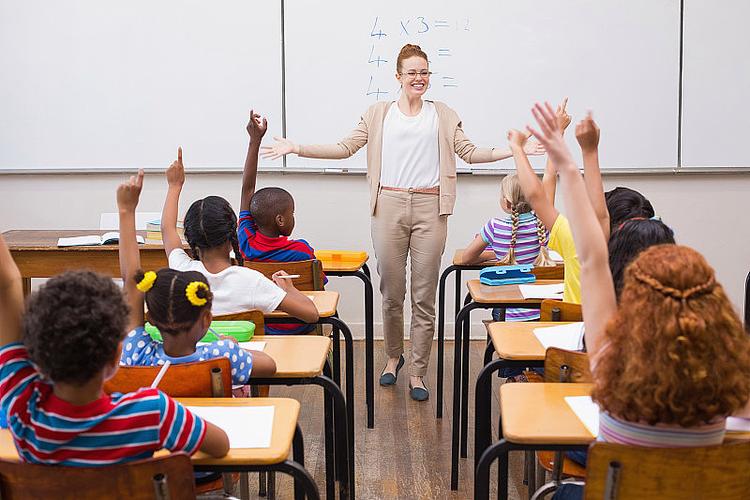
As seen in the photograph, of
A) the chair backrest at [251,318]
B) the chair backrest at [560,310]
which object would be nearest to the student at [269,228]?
the chair backrest at [251,318]

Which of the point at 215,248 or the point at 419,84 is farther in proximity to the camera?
the point at 419,84

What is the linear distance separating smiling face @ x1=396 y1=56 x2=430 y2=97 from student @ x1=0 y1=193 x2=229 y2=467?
→ 2.90 m

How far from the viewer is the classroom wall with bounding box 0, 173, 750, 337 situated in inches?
212

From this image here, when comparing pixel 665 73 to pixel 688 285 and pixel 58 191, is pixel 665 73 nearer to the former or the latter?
pixel 58 191

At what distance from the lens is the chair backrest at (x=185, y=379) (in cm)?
204

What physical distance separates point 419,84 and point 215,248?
1.71 metres

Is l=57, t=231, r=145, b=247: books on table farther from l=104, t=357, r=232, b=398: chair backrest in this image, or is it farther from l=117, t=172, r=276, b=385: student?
l=104, t=357, r=232, b=398: chair backrest

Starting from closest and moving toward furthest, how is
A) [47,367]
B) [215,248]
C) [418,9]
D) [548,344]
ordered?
1. [47,367]
2. [548,344]
3. [215,248]
4. [418,9]

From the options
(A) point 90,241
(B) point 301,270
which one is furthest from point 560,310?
(A) point 90,241

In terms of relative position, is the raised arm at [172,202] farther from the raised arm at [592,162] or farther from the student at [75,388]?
the student at [75,388]

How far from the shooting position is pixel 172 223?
3.26m

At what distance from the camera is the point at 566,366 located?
2.21m

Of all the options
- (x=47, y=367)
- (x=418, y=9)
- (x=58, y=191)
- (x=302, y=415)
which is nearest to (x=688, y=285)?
(x=47, y=367)

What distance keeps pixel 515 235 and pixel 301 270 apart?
0.98m
